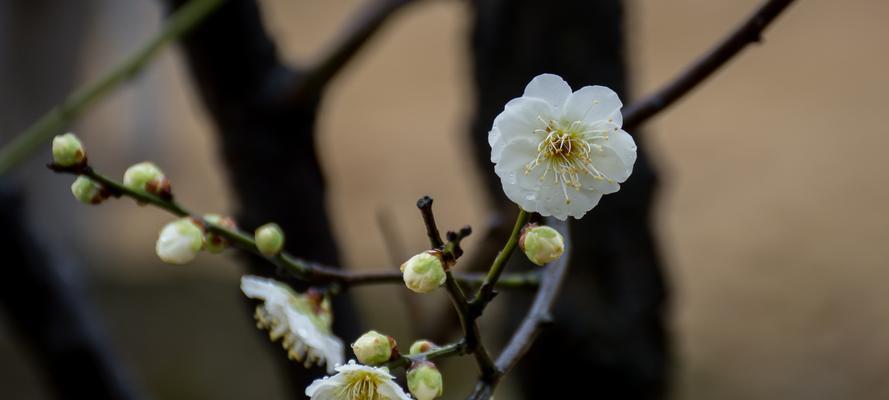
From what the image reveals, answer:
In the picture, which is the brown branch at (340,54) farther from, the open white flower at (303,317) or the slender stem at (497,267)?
the slender stem at (497,267)

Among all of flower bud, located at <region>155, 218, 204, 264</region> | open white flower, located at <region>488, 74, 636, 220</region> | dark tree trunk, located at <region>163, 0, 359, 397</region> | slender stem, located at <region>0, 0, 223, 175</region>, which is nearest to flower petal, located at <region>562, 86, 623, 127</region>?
open white flower, located at <region>488, 74, 636, 220</region>

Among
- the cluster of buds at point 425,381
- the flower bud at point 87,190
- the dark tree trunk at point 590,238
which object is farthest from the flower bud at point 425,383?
the dark tree trunk at point 590,238

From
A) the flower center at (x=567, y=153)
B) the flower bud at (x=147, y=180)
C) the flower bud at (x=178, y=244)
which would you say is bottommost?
the flower center at (x=567, y=153)

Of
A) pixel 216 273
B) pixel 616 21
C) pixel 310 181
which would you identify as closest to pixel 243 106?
pixel 310 181

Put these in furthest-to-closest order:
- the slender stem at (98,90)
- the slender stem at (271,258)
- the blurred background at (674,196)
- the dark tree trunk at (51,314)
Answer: the blurred background at (674,196) → the dark tree trunk at (51,314) → the slender stem at (98,90) → the slender stem at (271,258)

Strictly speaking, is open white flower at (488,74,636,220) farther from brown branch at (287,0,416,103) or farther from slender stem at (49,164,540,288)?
brown branch at (287,0,416,103)

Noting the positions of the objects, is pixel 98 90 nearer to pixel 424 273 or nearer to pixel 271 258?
pixel 271 258

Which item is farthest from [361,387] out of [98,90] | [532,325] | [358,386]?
[98,90]
